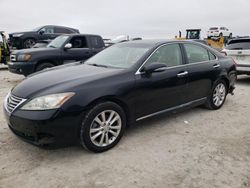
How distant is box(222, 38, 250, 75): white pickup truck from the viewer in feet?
24.8

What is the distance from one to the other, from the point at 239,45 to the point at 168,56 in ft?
16.4

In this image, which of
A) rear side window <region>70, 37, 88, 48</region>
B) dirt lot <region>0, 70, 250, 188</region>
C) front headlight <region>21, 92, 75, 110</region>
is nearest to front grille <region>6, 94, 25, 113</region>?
front headlight <region>21, 92, 75, 110</region>

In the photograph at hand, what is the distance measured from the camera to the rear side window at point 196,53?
4459mm

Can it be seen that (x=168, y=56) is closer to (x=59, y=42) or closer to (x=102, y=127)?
(x=102, y=127)

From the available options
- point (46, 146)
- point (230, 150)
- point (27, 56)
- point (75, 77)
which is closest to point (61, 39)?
point (27, 56)

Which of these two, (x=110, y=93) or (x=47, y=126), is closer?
(x=47, y=126)

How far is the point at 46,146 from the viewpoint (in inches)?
114

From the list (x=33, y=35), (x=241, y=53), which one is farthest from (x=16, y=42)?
(x=241, y=53)

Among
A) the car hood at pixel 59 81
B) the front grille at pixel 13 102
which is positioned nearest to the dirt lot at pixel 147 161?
the front grille at pixel 13 102

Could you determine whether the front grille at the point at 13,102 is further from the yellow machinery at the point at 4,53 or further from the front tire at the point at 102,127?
the yellow machinery at the point at 4,53

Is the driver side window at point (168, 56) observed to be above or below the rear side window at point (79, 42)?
below

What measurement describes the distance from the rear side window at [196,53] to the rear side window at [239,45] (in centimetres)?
362

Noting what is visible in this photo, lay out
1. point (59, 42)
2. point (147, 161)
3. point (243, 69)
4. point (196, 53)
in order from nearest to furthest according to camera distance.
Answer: point (147, 161)
point (196, 53)
point (243, 69)
point (59, 42)

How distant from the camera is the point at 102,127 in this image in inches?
127
